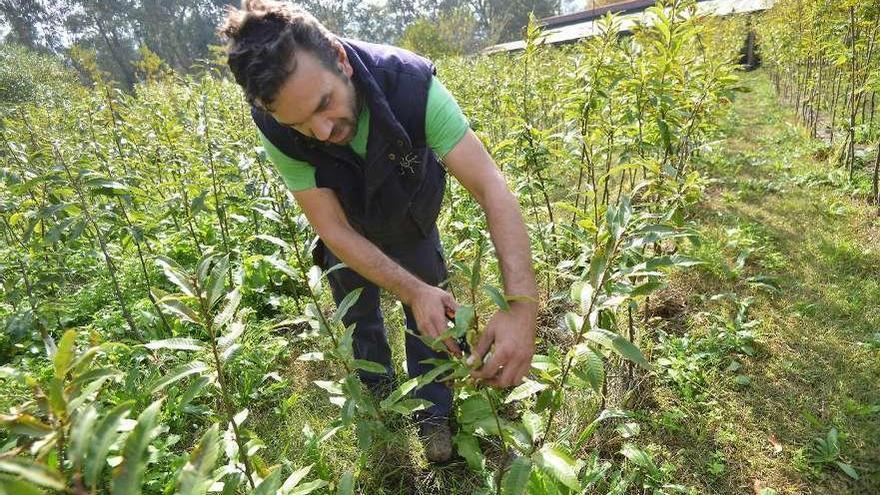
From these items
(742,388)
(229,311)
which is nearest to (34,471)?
(229,311)

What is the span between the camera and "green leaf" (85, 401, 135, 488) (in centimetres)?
71

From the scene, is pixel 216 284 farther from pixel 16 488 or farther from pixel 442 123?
pixel 442 123

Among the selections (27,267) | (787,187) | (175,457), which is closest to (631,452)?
(175,457)

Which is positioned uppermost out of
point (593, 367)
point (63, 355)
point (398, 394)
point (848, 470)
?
point (63, 355)

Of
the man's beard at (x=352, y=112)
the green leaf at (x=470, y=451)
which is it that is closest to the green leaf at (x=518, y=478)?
the green leaf at (x=470, y=451)

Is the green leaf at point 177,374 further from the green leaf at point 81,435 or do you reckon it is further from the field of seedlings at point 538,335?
the green leaf at point 81,435

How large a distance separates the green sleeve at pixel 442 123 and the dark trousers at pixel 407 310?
0.57m

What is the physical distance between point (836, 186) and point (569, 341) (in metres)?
3.96

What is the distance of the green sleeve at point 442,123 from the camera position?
1659 millimetres

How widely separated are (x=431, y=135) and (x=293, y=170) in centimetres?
53

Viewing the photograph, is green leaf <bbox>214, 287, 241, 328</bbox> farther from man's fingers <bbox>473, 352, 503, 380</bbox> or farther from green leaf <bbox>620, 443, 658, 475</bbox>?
green leaf <bbox>620, 443, 658, 475</bbox>

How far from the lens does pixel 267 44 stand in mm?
1368

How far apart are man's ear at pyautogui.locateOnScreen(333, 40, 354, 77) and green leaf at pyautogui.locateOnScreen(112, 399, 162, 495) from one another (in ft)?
3.95

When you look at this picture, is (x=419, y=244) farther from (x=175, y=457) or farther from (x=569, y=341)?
(x=175, y=457)
